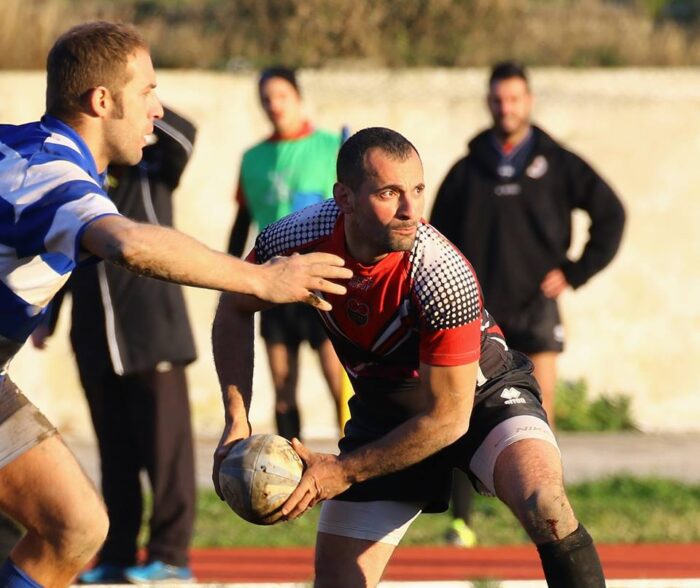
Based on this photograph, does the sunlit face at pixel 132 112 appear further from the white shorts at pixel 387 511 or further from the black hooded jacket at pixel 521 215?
the black hooded jacket at pixel 521 215

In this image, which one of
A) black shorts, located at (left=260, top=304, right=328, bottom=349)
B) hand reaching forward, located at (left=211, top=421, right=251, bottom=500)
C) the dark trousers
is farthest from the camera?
black shorts, located at (left=260, top=304, right=328, bottom=349)

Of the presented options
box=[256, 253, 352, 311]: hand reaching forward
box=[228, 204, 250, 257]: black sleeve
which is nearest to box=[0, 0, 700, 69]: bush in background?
box=[228, 204, 250, 257]: black sleeve

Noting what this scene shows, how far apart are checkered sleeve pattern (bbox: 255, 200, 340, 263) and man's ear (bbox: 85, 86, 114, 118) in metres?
0.74

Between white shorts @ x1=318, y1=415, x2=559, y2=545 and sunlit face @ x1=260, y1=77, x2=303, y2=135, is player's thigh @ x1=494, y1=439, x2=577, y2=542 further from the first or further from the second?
sunlit face @ x1=260, y1=77, x2=303, y2=135

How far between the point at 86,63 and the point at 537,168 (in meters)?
4.12

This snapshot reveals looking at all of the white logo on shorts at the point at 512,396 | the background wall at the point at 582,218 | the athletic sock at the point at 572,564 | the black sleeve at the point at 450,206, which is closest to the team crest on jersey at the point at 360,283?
the white logo on shorts at the point at 512,396

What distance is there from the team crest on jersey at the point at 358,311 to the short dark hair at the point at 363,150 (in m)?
0.42

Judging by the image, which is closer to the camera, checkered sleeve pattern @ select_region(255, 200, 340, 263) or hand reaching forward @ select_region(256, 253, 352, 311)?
hand reaching forward @ select_region(256, 253, 352, 311)

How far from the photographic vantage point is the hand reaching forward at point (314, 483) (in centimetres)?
526

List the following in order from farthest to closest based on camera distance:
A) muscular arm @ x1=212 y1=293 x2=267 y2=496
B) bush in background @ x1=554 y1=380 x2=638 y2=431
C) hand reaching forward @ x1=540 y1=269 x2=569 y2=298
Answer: bush in background @ x1=554 y1=380 x2=638 y2=431
hand reaching forward @ x1=540 y1=269 x2=569 y2=298
muscular arm @ x1=212 y1=293 x2=267 y2=496

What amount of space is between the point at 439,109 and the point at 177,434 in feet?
19.6

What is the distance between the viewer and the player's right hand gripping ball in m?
5.19

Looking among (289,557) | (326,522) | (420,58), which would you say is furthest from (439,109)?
(326,522)

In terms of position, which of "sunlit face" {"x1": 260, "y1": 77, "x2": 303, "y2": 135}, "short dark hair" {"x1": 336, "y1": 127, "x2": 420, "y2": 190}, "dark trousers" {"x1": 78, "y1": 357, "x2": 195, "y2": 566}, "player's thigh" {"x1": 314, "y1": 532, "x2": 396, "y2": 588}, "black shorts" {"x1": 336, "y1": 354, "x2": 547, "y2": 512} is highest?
"short dark hair" {"x1": 336, "y1": 127, "x2": 420, "y2": 190}
